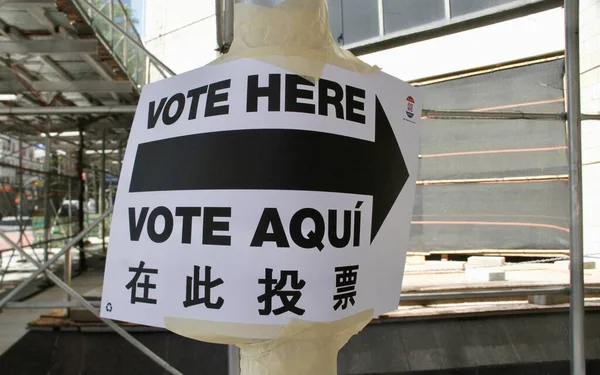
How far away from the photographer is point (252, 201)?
128 centimetres

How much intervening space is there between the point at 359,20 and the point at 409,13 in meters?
0.89

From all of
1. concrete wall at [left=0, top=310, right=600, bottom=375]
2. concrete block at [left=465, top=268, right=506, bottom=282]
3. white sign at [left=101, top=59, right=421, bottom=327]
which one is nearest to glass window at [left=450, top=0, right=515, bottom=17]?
concrete block at [left=465, top=268, right=506, bottom=282]

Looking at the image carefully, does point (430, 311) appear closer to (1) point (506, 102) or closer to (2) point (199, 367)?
(2) point (199, 367)

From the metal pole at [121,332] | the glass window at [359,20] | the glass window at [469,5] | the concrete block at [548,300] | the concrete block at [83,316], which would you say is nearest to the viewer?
the metal pole at [121,332]

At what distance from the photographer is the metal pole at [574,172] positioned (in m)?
2.54

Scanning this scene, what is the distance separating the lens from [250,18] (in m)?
1.38

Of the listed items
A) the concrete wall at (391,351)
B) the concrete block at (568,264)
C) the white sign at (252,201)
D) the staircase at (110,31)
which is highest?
the staircase at (110,31)

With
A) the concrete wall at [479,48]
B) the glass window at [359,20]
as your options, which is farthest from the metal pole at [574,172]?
the glass window at [359,20]

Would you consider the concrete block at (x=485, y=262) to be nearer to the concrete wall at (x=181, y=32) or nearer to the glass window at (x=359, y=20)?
the glass window at (x=359, y=20)

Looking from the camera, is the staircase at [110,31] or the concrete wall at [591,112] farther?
the concrete wall at [591,112]

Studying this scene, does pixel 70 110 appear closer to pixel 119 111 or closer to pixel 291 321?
pixel 119 111

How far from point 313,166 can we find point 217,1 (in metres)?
1.50

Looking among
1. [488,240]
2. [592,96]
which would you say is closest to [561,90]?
[592,96]

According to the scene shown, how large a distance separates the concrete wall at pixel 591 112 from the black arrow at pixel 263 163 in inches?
214
